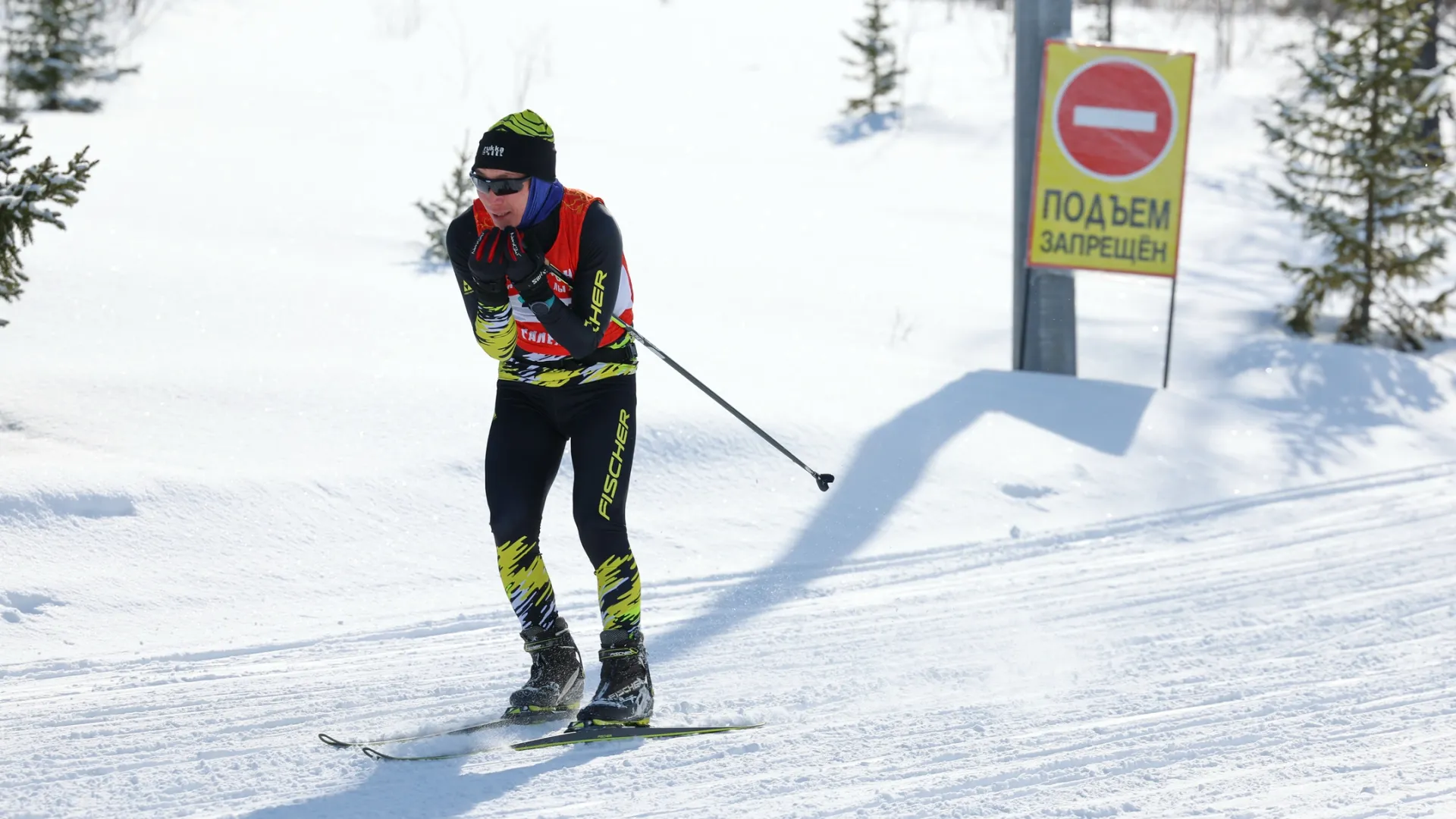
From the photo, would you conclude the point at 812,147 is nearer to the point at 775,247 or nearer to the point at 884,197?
the point at 884,197

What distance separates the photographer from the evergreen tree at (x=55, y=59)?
11.2 metres

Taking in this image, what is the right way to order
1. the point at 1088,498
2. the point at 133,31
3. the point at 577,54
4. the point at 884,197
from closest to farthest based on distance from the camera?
1. the point at 1088,498
2. the point at 884,197
3. the point at 133,31
4. the point at 577,54

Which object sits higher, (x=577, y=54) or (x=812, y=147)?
(x=577, y=54)

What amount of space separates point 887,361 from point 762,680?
3957 millimetres

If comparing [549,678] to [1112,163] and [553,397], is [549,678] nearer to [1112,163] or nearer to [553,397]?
[553,397]

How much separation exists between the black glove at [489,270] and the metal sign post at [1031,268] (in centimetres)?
511

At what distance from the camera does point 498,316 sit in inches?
140

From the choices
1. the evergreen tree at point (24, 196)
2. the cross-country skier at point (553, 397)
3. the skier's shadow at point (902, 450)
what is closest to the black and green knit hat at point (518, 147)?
the cross-country skier at point (553, 397)

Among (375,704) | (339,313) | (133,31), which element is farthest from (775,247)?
(133,31)

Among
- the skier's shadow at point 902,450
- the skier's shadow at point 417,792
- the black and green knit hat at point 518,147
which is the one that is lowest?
the skier's shadow at point 902,450

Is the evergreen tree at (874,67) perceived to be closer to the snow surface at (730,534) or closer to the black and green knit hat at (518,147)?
the snow surface at (730,534)

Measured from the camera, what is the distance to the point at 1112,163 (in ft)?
26.3

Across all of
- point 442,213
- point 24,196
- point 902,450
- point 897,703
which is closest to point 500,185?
point 897,703

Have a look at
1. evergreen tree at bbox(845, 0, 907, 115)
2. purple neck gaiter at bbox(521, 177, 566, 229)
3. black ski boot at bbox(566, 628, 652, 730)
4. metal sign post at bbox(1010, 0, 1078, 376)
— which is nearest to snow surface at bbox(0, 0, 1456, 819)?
black ski boot at bbox(566, 628, 652, 730)
